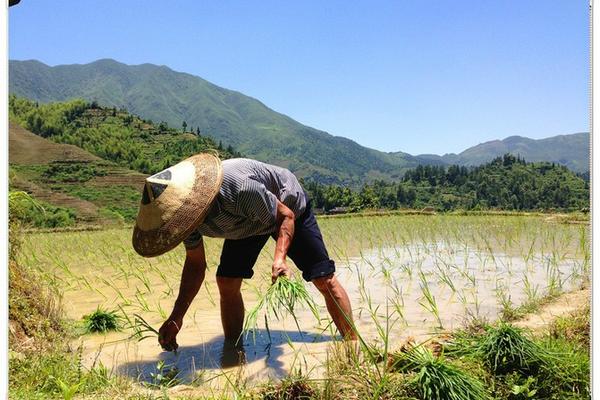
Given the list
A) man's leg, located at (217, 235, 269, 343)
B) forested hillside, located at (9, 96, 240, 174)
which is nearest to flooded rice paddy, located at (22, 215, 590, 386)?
man's leg, located at (217, 235, 269, 343)

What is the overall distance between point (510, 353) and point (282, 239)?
1225 millimetres

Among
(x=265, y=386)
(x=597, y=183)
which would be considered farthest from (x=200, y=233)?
(x=597, y=183)

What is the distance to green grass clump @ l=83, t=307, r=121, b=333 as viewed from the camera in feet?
12.5

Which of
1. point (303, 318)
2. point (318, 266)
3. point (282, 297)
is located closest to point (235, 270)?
point (318, 266)

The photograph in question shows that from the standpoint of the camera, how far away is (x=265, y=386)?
224cm

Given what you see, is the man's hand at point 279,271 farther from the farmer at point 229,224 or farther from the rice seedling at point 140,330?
the rice seedling at point 140,330

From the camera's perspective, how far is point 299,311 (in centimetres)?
451

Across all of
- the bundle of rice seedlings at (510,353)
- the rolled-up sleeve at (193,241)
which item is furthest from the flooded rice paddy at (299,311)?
the rolled-up sleeve at (193,241)

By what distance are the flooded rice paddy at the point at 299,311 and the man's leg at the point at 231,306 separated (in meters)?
0.10

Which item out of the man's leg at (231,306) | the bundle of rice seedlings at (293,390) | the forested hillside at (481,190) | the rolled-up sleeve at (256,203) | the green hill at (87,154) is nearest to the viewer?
the bundle of rice seedlings at (293,390)

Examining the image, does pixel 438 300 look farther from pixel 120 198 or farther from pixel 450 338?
pixel 120 198

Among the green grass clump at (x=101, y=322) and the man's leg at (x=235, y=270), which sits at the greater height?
the man's leg at (x=235, y=270)

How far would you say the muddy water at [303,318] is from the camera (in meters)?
2.99

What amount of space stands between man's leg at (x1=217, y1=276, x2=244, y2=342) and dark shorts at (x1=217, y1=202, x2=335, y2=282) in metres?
0.06
